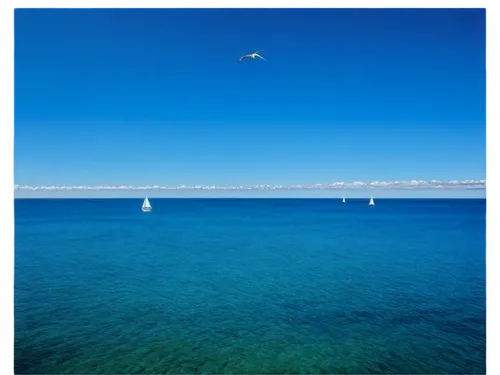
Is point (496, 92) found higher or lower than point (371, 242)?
higher

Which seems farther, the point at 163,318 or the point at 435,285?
the point at 435,285

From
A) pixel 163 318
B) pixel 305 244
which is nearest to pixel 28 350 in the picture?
pixel 163 318

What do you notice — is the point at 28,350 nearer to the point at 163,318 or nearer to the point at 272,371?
the point at 163,318

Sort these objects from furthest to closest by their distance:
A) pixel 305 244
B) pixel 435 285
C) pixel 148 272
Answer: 1. pixel 305 244
2. pixel 148 272
3. pixel 435 285

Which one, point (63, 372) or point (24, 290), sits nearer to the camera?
point (63, 372)

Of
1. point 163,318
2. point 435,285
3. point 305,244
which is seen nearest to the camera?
point 163,318

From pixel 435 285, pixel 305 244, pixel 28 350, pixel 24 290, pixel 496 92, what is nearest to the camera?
pixel 496 92

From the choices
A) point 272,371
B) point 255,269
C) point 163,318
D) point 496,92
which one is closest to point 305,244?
point 255,269

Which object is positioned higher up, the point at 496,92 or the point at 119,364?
the point at 496,92

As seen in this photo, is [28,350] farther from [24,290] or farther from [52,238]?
[52,238]
